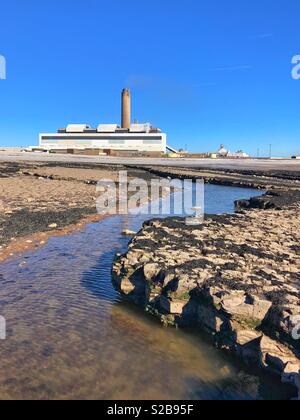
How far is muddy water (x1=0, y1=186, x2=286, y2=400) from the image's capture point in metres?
4.75

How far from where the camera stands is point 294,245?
9070mm

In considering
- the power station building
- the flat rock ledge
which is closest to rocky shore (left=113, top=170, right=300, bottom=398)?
the flat rock ledge

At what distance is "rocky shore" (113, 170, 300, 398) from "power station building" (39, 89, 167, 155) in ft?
373

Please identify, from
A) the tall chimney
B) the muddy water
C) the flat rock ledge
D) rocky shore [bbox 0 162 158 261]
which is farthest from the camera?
the tall chimney

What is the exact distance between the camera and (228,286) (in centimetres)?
632

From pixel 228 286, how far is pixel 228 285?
3 centimetres

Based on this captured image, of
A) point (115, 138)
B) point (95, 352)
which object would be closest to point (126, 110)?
point (115, 138)

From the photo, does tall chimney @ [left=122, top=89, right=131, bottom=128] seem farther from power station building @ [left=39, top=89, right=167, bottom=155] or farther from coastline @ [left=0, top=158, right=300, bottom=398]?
coastline @ [left=0, top=158, right=300, bottom=398]

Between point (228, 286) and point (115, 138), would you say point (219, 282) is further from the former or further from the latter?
point (115, 138)

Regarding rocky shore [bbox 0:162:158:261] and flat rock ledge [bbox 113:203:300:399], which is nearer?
flat rock ledge [bbox 113:203:300:399]

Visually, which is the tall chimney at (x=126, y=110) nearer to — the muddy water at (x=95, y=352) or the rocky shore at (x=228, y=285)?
the rocky shore at (x=228, y=285)

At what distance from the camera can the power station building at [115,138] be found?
409 feet
